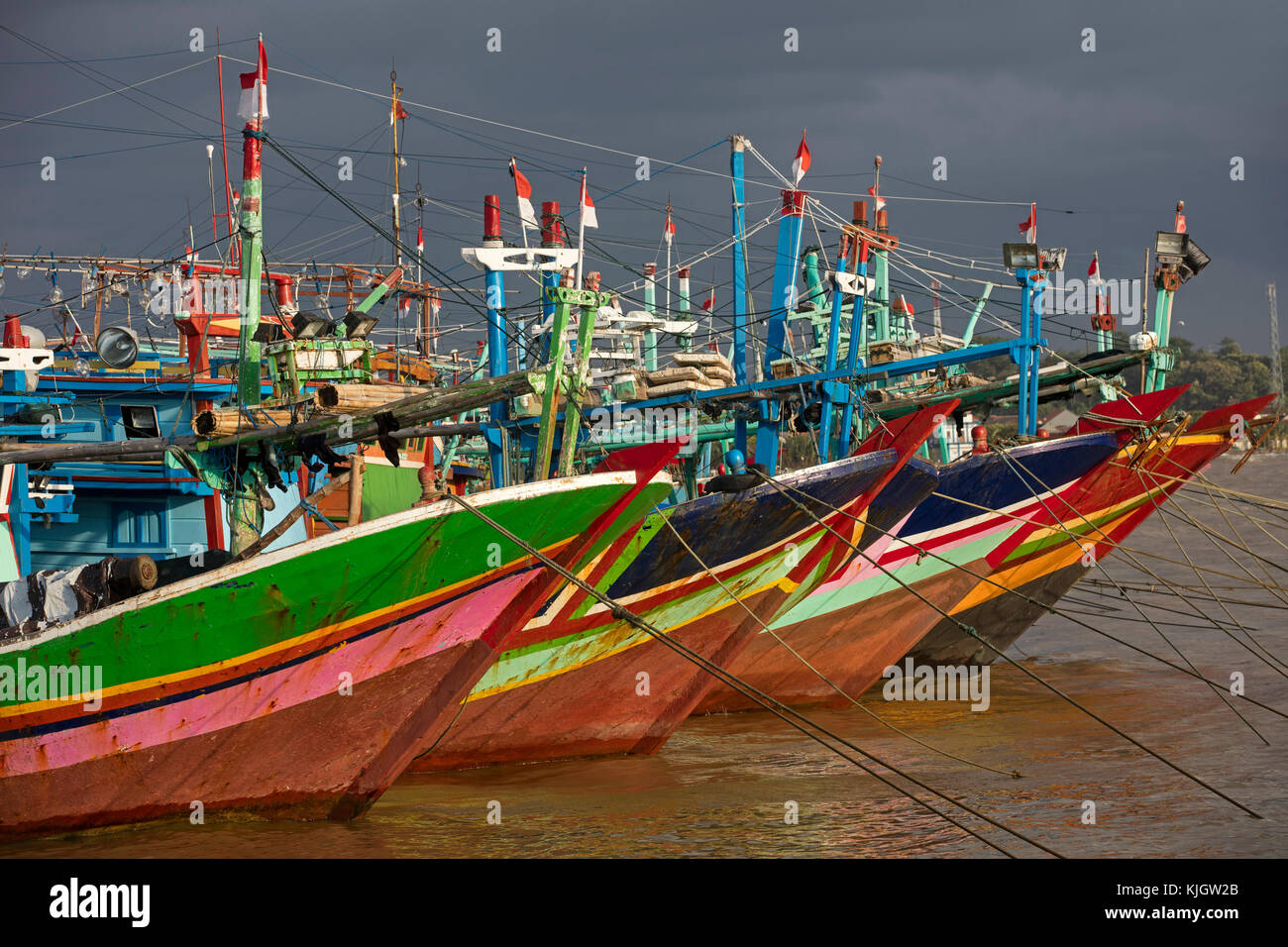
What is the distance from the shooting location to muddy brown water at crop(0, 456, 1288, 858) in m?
9.30

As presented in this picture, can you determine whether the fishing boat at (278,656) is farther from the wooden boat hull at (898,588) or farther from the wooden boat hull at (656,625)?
the wooden boat hull at (898,588)

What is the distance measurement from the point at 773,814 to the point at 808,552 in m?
3.64

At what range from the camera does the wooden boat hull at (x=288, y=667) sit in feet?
28.2

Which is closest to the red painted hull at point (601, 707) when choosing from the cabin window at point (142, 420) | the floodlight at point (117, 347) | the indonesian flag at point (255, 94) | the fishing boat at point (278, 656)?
the fishing boat at point (278, 656)

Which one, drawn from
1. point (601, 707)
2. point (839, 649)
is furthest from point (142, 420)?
point (839, 649)

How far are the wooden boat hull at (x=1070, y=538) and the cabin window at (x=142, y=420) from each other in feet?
38.0

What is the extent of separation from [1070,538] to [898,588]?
2323 mm

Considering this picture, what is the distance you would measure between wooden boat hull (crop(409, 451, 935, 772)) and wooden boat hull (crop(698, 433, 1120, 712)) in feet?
5.34

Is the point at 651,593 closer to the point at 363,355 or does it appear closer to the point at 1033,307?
the point at 363,355

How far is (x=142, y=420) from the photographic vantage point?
18969 millimetres

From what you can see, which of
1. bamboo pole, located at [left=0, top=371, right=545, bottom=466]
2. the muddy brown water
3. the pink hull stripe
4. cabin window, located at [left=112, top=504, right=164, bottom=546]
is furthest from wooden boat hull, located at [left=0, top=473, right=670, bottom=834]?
cabin window, located at [left=112, top=504, right=164, bottom=546]

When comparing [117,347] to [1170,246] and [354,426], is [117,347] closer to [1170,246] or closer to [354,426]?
[354,426]

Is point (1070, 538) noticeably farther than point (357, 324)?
Yes
